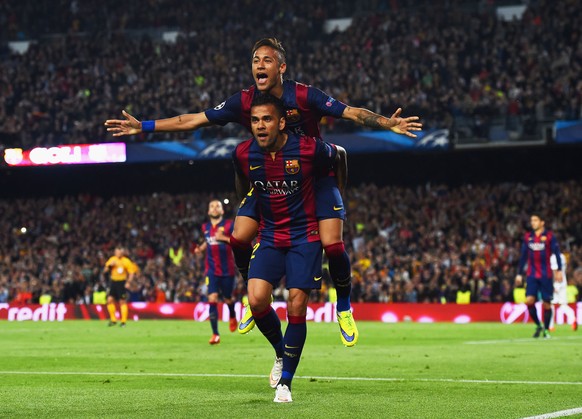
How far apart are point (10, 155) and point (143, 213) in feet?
18.4

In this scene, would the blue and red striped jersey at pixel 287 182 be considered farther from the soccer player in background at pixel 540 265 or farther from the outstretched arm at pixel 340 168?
the soccer player in background at pixel 540 265

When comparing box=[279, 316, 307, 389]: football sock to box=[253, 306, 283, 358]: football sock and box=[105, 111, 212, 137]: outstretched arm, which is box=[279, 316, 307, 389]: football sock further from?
box=[105, 111, 212, 137]: outstretched arm

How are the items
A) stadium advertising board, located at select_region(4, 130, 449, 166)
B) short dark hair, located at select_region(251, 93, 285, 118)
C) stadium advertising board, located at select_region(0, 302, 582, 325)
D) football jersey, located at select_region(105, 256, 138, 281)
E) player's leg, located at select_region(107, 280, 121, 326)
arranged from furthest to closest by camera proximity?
stadium advertising board, located at select_region(4, 130, 449, 166) < stadium advertising board, located at select_region(0, 302, 582, 325) < player's leg, located at select_region(107, 280, 121, 326) < football jersey, located at select_region(105, 256, 138, 281) < short dark hair, located at select_region(251, 93, 285, 118)

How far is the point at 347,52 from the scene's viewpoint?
131ft

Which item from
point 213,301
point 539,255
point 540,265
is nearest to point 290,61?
point 539,255

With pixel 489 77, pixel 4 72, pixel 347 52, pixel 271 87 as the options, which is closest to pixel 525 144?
pixel 489 77

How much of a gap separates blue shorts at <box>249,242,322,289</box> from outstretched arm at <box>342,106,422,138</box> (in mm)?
1090

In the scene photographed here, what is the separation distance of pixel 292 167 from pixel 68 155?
30675 millimetres

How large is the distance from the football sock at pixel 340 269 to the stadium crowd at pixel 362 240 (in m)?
20.3

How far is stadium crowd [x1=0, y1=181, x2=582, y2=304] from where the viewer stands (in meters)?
32.0

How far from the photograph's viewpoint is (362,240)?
118 ft

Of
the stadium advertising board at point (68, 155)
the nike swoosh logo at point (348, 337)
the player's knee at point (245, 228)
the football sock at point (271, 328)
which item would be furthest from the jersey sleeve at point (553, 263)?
the stadium advertising board at point (68, 155)

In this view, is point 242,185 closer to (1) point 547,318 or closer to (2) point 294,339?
(2) point 294,339

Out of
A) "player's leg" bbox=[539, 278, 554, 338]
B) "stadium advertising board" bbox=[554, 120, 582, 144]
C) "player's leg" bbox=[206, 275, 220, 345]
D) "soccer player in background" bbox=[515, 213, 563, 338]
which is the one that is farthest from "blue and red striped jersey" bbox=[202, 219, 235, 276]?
"stadium advertising board" bbox=[554, 120, 582, 144]
